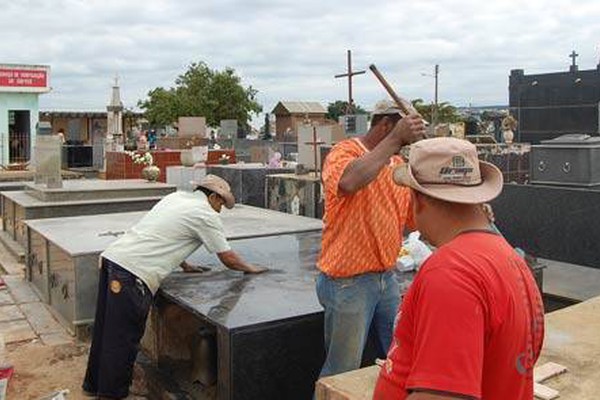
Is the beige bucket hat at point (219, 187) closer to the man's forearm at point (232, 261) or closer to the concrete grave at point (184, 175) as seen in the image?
the man's forearm at point (232, 261)

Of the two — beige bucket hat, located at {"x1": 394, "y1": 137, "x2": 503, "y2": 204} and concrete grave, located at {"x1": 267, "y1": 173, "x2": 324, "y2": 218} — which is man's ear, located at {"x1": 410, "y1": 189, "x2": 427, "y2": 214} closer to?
beige bucket hat, located at {"x1": 394, "y1": 137, "x2": 503, "y2": 204}

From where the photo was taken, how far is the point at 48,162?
33.6 feet

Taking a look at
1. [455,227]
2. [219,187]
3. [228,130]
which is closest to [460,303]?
[455,227]

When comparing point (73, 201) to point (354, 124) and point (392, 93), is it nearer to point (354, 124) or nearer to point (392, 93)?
point (392, 93)

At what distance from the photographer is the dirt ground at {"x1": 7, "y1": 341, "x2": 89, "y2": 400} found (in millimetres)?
4684

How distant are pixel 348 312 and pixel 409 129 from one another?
877 millimetres

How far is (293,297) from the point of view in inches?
163

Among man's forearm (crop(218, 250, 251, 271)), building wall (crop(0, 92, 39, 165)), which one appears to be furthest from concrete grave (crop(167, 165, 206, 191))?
building wall (crop(0, 92, 39, 165))

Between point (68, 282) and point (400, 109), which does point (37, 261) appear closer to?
point (68, 282)

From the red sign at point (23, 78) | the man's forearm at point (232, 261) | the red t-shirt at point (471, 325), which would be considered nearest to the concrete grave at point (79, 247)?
the man's forearm at point (232, 261)

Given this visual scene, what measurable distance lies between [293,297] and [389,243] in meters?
1.15

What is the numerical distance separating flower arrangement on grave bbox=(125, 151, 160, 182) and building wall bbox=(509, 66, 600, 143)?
35.9 ft

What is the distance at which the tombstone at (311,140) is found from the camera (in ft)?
37.7

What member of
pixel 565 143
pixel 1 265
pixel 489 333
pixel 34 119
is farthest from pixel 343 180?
pixel 34 119
